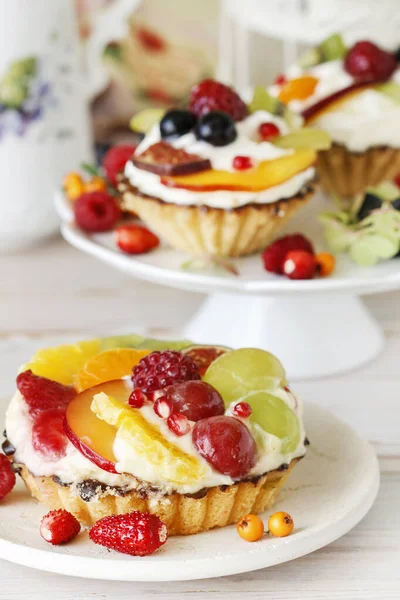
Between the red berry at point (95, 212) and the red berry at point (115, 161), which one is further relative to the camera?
the red berry at point (115, 161)

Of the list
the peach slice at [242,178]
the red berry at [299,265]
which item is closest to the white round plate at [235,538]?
the red berry at [299,265]

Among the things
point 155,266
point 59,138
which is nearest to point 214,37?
point 59,138

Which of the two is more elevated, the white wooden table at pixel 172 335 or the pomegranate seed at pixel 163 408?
the pomegranate seed at pixel 163 408

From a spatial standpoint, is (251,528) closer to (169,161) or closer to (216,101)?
(169,161)

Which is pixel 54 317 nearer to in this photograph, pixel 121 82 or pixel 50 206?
pixel 50 206

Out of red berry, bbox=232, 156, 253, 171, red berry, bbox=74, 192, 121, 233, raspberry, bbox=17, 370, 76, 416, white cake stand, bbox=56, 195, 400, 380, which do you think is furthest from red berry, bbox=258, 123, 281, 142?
raspberry, bbox=17, 370, 76, 416

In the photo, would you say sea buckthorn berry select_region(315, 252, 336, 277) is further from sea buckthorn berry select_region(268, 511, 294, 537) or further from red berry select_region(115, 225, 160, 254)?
sea buckthorn berry select_region(268, 511, 294, 537)

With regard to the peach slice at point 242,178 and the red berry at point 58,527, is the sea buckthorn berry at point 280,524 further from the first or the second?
the peach slice at point 242,178
